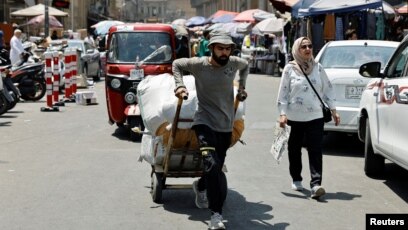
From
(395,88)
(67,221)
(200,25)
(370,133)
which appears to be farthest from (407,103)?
(200,25)

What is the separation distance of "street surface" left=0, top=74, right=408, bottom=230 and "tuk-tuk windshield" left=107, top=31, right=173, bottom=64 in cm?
143

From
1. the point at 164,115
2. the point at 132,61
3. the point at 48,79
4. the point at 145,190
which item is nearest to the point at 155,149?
the point at 164,115

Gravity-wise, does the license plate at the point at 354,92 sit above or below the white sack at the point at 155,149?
above

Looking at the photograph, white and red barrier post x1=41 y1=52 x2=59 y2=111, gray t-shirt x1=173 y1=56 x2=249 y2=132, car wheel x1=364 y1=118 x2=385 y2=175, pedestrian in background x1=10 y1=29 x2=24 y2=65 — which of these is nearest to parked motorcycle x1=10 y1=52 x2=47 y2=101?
Answer: pedestrian in background x1=10 y1=29 x2=24 y2=65

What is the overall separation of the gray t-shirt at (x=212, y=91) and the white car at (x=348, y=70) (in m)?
4.78

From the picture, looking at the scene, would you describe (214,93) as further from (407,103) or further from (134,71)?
(134,71)

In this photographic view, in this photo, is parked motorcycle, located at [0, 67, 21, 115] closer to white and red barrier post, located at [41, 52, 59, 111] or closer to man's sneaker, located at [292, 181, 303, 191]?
white and red barrier post, located at [41, 52, 59, 111]

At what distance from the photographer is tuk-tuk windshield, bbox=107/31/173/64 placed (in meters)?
13.5

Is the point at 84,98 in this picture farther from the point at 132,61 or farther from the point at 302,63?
the point at 302,63

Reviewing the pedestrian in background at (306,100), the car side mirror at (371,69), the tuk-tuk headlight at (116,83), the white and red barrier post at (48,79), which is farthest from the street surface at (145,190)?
the white and red barrier post at (48,79)

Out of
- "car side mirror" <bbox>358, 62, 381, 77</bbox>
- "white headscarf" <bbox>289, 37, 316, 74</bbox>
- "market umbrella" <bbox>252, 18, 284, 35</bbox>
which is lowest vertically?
"car side mirror" <bbox>358, 62, 381, 77</bbox>

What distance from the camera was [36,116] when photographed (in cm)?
1641

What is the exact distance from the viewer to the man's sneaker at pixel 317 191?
26.1 ft

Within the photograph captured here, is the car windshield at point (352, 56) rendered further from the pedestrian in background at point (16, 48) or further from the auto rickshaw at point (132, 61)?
the pedestrian in background at point (16, 48)
